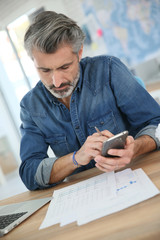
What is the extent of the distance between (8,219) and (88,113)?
64 centimetres

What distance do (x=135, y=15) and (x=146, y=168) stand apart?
3.68m

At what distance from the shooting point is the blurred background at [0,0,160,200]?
4.14m

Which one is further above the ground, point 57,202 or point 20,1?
point 20,1

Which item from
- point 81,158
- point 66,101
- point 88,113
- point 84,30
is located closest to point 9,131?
point 84,30

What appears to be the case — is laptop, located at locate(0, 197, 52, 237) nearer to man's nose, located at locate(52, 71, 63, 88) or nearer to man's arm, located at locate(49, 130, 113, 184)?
man's arm, located at locate(49, 130, 113, 184)

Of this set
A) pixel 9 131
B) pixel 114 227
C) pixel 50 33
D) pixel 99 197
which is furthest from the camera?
pixel 9 131

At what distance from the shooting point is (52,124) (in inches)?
55.2

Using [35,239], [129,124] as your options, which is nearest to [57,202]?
[35,239]

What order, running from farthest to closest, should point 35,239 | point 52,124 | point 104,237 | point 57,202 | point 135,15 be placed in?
point 135,15, point 52,124, point 57,202, point 35,239, point 104,237

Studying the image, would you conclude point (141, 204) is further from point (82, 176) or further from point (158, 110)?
point (158, 110)

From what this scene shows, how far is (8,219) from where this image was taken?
0.97m

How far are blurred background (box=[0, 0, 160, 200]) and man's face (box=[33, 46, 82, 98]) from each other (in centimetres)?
287

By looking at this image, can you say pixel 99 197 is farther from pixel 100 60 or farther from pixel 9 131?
pixel 9 131

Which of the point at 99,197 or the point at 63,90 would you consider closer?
the point at 99,197
